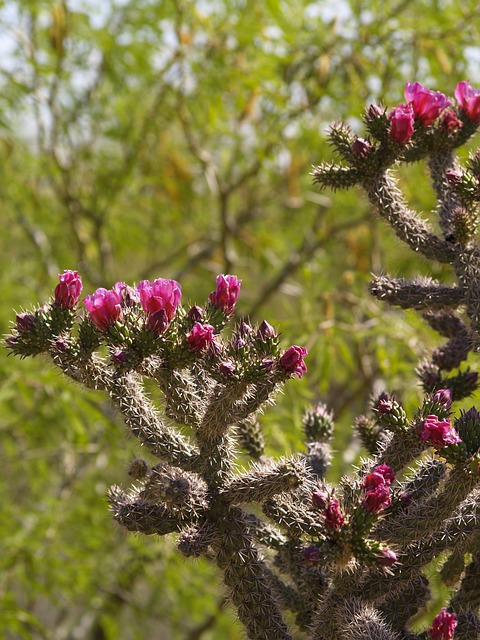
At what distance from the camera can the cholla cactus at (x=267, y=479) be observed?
1.79 meters

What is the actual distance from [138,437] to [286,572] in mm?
573

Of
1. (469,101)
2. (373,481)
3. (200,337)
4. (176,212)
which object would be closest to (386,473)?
(373,481)

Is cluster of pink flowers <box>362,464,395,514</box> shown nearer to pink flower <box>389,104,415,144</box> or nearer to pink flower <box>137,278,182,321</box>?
pink flower <box>137,278,182,321</box>

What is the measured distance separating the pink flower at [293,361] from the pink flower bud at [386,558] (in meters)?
0.43

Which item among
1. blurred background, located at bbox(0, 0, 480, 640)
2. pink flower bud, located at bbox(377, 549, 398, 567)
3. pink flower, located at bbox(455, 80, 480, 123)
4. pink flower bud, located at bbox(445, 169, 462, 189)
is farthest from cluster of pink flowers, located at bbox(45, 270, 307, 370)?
blurred background, located at bbox(0, 0, 480, 640)

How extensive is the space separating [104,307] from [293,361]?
0.47 meters

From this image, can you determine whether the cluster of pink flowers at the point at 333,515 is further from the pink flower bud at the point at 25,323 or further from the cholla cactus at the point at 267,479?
the pink flower bud at the point at 25,323

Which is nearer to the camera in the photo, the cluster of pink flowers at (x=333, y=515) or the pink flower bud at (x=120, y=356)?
the cluster of pink flowers at (x=333, y=515)

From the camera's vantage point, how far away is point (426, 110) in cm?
228

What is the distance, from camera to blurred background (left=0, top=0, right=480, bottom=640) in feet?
17.8

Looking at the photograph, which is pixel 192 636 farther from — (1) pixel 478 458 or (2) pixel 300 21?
(1) pixel 478 458

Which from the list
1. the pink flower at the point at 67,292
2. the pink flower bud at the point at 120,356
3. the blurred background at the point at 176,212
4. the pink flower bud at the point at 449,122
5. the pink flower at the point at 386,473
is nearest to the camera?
the pink flower at the point at 386,473

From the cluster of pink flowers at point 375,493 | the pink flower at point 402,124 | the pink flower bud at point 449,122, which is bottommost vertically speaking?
the cluster of pink flowers at point 375,493

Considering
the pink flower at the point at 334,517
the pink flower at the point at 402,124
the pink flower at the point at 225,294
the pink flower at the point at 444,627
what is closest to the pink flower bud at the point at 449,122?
the pink flower at the point at 402,124
